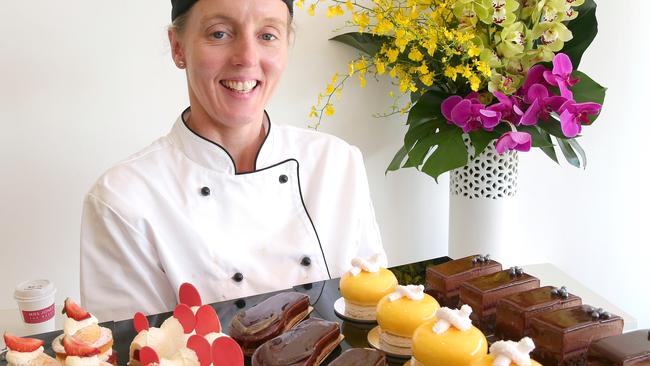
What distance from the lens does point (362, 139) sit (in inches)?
83.3

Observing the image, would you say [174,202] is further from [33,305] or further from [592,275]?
[592,275]

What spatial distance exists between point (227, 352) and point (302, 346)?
119 millimetres

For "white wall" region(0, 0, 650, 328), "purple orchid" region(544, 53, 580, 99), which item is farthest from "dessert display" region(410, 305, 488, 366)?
"white wall" region(0, 0, 650, 328)

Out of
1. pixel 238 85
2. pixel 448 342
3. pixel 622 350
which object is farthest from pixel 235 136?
pixel 622 350

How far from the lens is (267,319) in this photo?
954mm

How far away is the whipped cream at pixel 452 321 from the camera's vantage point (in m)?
0.84

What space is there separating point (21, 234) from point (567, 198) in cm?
181

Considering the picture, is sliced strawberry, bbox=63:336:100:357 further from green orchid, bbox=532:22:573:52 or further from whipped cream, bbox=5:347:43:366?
green orchid, bbox=532:22:573:52

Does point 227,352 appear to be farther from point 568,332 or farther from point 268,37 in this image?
point 268,37

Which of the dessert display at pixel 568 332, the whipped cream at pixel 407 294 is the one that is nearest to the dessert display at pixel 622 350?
the dessert display at pixel 568 332

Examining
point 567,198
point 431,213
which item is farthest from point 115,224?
point 567,198

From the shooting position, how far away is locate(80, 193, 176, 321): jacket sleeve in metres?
1.28

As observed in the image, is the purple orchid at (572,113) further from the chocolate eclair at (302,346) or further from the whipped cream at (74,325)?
the whipped cream at (74,325)

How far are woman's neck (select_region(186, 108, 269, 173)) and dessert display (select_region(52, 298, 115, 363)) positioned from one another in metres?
0.56
